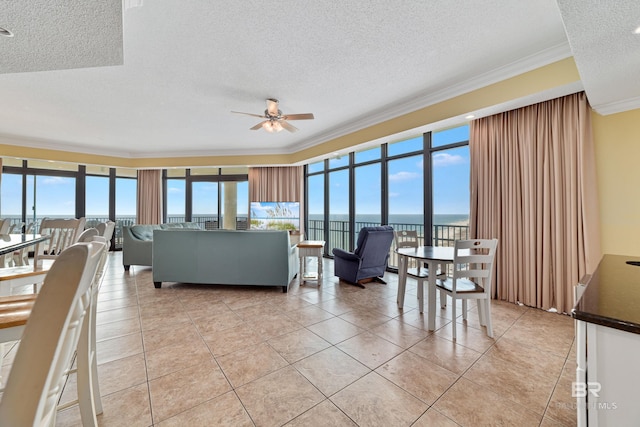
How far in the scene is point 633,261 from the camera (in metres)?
1.72

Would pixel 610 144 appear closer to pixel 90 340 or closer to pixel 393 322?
pixel 393 322

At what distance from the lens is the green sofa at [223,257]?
3443mm

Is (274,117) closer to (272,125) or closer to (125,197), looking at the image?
(272,125)

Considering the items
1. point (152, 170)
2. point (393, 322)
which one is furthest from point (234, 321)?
point (152, 170)

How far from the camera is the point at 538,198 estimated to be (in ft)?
9.33

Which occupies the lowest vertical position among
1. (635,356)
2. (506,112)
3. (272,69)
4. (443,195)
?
(635,356)

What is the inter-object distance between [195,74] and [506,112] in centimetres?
373

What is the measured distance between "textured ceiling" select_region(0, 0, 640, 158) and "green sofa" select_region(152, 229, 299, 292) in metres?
1.92

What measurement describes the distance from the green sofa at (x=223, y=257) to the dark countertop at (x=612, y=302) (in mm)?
2869

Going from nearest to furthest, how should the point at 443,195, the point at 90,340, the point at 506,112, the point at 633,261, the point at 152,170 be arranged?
1. the point at 90,340
2. the point at 633,261
3. the point at 506,112
4. the point at 443,195
5. the point at 152,170

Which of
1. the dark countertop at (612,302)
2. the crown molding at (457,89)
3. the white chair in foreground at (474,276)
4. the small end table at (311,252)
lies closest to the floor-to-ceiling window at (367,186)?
the crown molding at (457,89)

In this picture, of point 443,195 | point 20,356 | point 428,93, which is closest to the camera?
point 20,356

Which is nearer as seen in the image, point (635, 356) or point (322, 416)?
point (635, 356)

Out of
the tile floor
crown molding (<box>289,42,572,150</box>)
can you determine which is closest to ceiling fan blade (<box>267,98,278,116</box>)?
crown molding (<box>289,42,572,150</box>)
